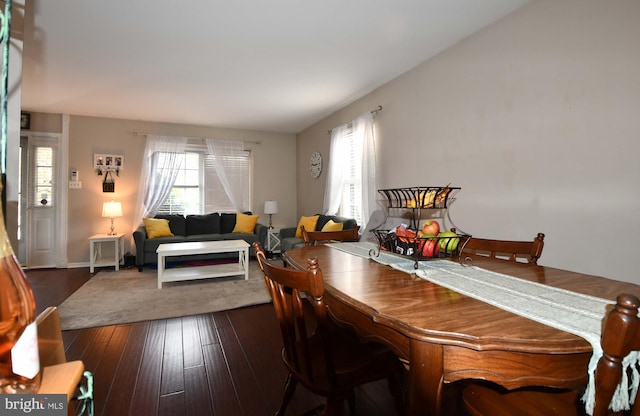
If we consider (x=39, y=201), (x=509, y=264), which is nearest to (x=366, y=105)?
(x=509, y=264)

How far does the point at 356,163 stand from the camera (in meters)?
4.32

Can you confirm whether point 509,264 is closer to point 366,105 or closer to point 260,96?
point 366,105

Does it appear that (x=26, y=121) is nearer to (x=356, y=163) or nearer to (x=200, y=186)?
(x=200, y=186)

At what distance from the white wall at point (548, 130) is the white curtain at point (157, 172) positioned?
170 inches

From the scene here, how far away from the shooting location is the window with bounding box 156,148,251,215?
5.53 metres

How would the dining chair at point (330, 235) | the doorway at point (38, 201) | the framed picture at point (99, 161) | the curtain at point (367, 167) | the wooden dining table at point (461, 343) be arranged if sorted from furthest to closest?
1. the framed picture at point (99, 161)
2. the doorway at point (38, 201)
3. the curtain at point (367, 167)
4. the dining chair at point (330, 235)
5. the wooden dining table at point (461, 343)

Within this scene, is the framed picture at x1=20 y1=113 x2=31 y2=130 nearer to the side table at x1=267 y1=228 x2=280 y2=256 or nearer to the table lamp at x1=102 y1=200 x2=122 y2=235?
the table lamp at x1=102 y1=200 x2=122 y2=235

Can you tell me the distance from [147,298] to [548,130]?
13.0 ft

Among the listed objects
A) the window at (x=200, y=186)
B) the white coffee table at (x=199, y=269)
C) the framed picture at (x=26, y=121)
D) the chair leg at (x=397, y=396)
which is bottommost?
the chair leg at (x=397, y=396)

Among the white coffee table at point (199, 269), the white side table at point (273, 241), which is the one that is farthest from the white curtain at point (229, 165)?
the white coffee table at point (199, 269)

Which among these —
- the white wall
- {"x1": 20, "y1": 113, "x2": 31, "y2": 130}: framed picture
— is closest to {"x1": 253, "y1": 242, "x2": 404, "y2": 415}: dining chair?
the white wall

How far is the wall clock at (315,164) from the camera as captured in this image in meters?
5.34

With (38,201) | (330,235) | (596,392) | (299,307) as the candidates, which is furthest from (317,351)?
(38,201)

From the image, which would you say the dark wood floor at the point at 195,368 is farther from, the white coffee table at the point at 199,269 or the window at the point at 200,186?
the window at the point at 200,186
